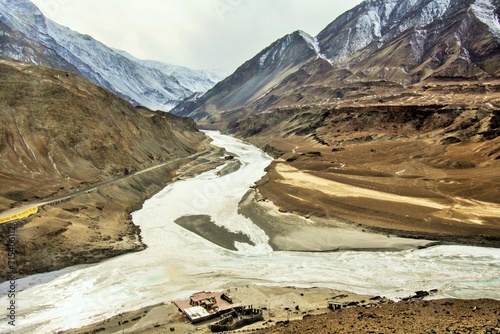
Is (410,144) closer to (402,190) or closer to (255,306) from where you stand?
(402,190)

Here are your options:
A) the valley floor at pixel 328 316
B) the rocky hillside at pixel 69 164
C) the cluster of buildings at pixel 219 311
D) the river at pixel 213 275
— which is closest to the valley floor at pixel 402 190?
the river at pixel 213 275

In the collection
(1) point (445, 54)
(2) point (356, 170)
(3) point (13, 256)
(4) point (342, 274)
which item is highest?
(1) point (445, 54)

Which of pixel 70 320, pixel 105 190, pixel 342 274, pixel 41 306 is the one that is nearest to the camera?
pixel 70 320

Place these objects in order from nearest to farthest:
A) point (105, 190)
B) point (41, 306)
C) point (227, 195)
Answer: point (41, 306), point (105, 190), point (227, 195)

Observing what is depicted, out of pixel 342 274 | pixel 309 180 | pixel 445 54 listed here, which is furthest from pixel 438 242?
pixel 445 54

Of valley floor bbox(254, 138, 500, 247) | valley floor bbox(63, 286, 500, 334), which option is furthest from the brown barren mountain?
valley floor bbox(63, 286, 500, 334)

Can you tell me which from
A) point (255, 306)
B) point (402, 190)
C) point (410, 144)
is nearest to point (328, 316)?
point (255, 306)

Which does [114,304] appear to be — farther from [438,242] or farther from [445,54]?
[445,54]
